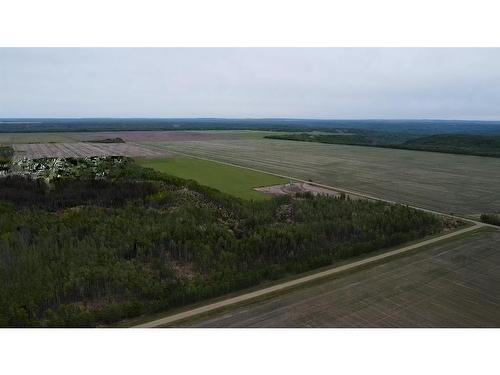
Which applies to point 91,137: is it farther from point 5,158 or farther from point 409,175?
point 409,175

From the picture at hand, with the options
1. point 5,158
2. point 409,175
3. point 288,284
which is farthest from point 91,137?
point 288,284

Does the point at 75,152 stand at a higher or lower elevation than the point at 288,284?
higher

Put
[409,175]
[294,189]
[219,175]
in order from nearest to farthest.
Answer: [294,189] → [219,175] → [409,175]

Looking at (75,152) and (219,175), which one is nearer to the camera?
(219,175)

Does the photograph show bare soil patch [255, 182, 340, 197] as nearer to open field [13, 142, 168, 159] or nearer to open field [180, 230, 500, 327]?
open field [180, 230, 500, 327]

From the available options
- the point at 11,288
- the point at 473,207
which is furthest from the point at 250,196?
the point at 11,288

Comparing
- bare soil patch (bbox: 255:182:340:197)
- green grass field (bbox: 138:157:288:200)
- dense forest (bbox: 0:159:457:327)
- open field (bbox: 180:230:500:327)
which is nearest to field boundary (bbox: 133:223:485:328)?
open field (bbox: 180:230:500:327)
